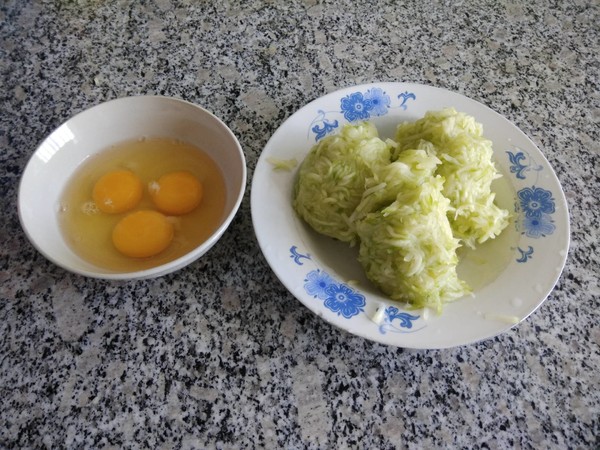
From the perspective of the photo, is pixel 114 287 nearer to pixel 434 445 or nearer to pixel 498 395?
pixel 434 445

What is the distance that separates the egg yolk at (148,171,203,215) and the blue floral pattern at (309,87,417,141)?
1.75 feet

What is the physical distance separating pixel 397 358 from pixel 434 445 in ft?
0.88

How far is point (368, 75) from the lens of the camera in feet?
7.47

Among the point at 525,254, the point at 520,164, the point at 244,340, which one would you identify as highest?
the point at 520,164

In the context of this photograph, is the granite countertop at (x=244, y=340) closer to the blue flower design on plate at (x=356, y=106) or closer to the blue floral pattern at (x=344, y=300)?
the blue floral pattern at (x=344, y=300)

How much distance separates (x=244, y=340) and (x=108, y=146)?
898mm

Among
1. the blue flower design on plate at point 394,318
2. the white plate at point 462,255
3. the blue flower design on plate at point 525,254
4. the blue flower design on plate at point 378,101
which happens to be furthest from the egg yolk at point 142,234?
the blue flower design on plate at point 525,254

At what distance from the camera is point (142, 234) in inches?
62.4

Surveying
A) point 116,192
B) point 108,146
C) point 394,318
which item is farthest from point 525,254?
point 108,146

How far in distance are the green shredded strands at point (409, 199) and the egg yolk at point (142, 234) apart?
0.48 m

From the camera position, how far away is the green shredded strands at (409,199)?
141 cm

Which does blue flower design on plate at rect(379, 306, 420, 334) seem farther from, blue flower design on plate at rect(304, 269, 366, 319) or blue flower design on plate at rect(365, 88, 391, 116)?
blue flower design on plate at rect(365, 88, 391, 116)

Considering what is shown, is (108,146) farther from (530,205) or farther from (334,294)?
(530,205)

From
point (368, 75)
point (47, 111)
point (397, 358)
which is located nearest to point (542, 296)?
point (397, 358)
